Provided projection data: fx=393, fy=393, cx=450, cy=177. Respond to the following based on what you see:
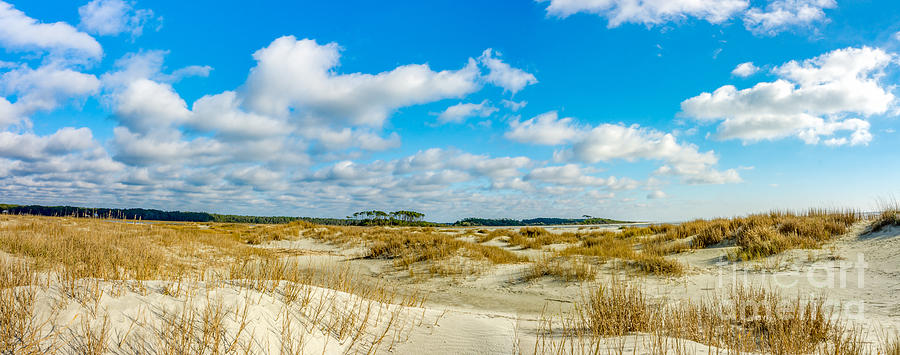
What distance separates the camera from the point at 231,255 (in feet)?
49.8

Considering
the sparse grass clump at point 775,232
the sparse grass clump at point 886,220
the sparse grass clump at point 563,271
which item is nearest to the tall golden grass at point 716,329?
the sparse grass clump at point 563,271

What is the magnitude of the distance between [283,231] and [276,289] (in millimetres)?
25910

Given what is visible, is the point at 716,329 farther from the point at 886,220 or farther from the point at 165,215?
the point at 165,215

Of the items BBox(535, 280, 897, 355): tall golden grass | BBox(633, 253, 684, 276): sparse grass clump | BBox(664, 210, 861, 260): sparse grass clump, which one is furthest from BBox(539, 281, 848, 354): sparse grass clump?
BBox(664, 210, 861, 260): sparse grass clump

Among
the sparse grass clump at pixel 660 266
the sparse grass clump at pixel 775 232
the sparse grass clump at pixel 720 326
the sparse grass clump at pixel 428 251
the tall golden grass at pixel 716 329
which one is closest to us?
the tall golden grass at pixel 716 329

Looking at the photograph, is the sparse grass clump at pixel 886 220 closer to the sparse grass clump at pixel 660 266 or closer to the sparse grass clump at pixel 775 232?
the sparse grass clump at pixel 775 232

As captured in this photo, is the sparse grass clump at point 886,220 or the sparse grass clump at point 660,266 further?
the sparse grass clump at point 886,220

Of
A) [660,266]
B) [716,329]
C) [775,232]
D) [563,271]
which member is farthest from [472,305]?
[775,232]

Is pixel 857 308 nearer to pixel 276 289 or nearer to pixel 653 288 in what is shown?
pixel 653 288

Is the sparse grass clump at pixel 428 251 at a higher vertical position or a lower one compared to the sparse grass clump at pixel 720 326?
lower

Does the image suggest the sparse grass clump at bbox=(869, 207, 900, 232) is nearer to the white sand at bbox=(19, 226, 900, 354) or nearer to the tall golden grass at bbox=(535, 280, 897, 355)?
the white sand at bbox=(19, 226, 900, 354)

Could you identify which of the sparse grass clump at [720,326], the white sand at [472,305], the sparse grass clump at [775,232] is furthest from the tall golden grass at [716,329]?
the sparse grass clump at [775,232]

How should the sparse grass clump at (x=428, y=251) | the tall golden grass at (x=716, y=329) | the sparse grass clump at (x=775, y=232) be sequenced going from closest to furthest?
the tall golden grass at (x=716, y=329) < the sparse grass clump at (x=775, y=232) < the sparse grass clump at (x=428, y=251)

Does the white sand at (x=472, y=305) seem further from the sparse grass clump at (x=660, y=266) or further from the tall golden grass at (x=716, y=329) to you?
the sparse grass clump at (x=660, y=266)
